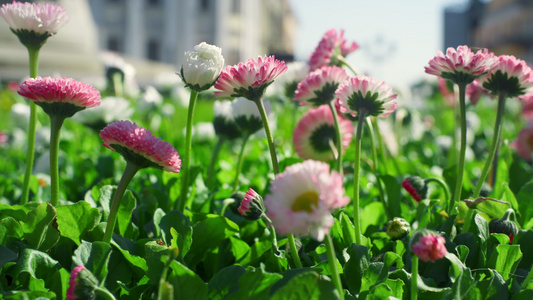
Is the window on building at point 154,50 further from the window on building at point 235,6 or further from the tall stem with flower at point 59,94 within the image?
the tall stem with flower at point 59,94

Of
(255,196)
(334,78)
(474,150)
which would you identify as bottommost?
(474,150)

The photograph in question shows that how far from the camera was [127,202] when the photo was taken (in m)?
0.73

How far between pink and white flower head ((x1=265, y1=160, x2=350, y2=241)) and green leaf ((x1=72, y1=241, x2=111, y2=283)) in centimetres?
24

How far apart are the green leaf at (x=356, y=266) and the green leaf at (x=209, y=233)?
0.16m

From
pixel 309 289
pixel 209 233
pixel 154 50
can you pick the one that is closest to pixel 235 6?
pixel 154 50

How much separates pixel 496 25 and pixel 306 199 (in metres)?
Answer: 36.7

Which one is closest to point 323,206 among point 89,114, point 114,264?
point 114,264

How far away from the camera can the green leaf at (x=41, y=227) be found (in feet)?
2.16

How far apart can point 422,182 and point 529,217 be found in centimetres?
18

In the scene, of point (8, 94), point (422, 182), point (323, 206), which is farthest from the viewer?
point (8, 94)

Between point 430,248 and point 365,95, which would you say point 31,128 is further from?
point 430,248

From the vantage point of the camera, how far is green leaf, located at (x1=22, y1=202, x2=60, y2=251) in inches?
25.9

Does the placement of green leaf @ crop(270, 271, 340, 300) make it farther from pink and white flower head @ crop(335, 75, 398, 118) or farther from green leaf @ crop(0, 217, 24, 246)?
green leaf @ crop(0, 217, 24, 246)

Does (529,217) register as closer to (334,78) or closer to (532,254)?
(532,254)
